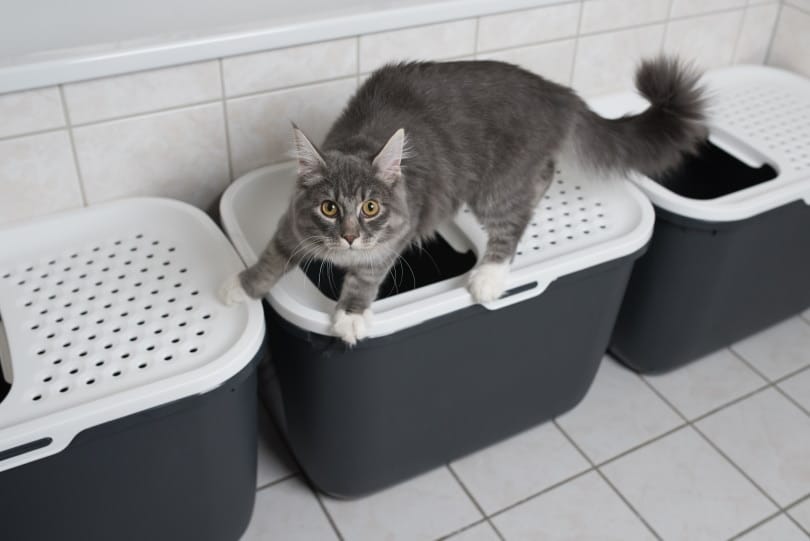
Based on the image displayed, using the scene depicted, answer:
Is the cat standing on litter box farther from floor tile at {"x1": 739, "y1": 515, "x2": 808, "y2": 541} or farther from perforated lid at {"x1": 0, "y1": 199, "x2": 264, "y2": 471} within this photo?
floor tile at {"x1": 739, "y1": 515, "x2": 808, "y2": 541}

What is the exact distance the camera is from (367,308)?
1.22 metres

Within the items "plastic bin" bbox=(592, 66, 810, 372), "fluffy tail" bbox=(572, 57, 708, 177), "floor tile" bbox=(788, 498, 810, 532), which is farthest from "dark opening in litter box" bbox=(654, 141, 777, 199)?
"floor tile" bbox=(788, 498, 810, 532)

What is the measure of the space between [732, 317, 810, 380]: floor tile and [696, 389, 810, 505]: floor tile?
0.29 feet

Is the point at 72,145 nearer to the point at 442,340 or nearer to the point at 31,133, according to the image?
the point at 31,133

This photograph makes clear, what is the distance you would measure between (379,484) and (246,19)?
3.56 ft

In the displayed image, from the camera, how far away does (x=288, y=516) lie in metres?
1.49

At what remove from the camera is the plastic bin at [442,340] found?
127 centimetres

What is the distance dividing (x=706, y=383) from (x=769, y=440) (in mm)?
184

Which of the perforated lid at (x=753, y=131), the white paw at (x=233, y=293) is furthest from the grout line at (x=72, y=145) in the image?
the perforated lid at (x=753, y=131)

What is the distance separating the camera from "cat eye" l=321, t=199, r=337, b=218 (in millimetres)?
1140

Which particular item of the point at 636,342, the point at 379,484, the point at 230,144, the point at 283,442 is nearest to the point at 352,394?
the point at 379,484

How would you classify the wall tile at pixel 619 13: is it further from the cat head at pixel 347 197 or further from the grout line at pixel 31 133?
the grout line at pixel 31 133

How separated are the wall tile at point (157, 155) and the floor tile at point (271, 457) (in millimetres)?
486

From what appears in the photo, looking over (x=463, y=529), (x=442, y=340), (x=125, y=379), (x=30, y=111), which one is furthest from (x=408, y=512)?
(x=30, y=111)
